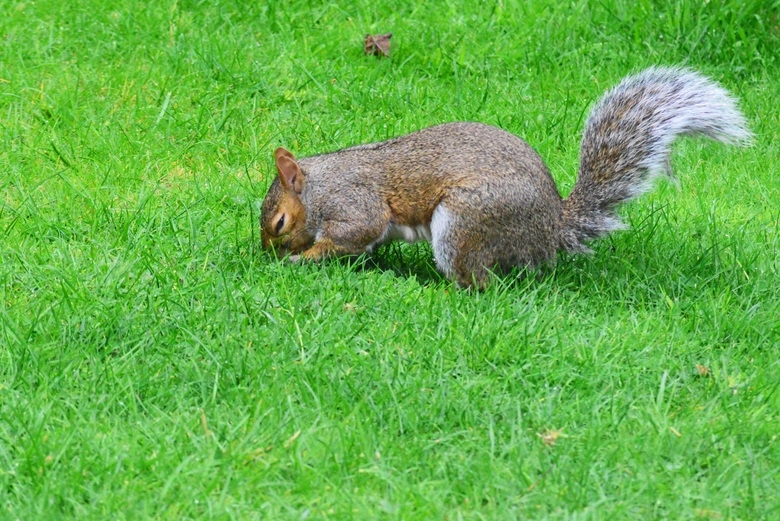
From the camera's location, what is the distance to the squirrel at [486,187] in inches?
154

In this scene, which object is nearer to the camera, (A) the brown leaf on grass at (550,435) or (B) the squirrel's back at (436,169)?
(A) the brown leaf on grass at (550,435)

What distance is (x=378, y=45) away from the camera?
571 cm

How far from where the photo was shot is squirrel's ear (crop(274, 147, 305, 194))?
408 cm

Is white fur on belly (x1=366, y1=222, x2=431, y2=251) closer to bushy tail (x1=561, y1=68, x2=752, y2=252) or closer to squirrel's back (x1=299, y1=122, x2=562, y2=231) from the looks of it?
squirrel's back (x1=299, y1=122, x2=562, y2=231)

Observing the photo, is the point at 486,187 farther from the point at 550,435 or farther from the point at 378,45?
the point at 378,45

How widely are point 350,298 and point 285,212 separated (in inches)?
20.1

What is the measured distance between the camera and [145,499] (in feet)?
8.84

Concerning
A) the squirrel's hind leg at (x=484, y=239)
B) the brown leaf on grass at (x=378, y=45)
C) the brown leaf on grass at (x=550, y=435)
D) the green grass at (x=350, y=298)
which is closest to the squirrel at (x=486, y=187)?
the squirrel's hind leg at (x=484, y=239)

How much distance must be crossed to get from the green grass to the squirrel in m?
0.13

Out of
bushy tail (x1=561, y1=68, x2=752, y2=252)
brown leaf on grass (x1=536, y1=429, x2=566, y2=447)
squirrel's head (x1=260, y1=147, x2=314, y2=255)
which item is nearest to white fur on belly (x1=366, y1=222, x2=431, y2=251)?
squirrel's head (x1=260, y1=147, x2=314, y2=255)

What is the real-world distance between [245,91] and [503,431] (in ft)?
9.18

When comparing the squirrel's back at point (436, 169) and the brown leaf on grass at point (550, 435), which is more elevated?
the squirrel's back at point (436, 169)

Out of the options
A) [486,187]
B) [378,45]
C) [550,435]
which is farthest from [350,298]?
[378,45]

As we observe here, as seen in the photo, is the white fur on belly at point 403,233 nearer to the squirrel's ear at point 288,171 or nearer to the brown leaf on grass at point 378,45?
the squirrel's ear at point 288,171
